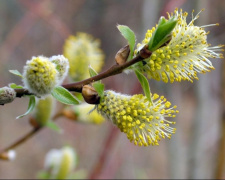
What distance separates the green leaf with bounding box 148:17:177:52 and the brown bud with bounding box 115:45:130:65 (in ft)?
0.22

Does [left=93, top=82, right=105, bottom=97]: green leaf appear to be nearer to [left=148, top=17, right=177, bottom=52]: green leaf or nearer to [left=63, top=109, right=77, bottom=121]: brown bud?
[left=148, top=17, right=177, bottom=52]: green leaf

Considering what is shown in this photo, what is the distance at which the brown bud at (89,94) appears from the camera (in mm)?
763

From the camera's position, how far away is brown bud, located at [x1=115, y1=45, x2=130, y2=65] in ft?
2.52

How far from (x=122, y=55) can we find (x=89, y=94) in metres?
0.13

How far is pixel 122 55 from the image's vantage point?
2.54 ft

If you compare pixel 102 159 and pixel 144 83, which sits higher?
pixel 144 83

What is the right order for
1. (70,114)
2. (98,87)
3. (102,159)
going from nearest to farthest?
(98,87) → (70,114) → (102,159)

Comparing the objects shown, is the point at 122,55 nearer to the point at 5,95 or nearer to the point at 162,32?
the point at 162,32

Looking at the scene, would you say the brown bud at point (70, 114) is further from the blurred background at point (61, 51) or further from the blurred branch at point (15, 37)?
the blurred branch at point (15, 37)

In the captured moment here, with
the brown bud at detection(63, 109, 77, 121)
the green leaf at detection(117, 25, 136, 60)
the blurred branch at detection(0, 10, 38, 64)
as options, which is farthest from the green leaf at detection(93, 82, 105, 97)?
the blurred branch at detection(0, 10, 38, 64)

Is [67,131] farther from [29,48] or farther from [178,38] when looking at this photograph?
[178,38]

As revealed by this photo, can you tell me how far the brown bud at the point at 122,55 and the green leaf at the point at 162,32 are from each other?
66mm

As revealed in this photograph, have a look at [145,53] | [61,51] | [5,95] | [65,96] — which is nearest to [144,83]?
[145,53]

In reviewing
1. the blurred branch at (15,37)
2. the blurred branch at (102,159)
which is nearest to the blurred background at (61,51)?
the blurred branch at (15,37)
